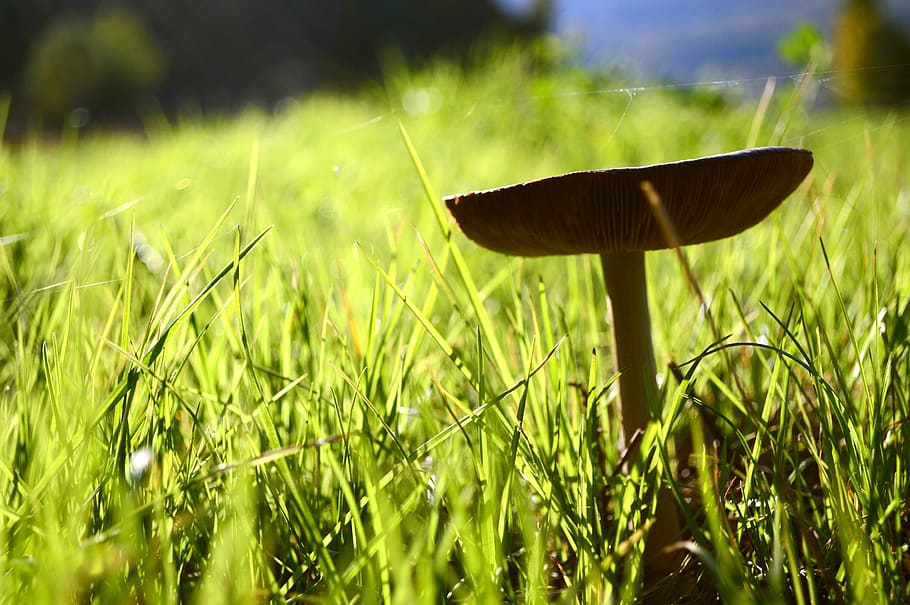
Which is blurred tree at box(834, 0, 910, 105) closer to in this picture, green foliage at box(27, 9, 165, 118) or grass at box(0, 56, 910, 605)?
green foliage at box(27, 9, 165, 118)

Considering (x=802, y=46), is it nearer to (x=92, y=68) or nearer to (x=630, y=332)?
(x=630, y=332)

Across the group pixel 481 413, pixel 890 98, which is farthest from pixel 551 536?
pixel 890 98

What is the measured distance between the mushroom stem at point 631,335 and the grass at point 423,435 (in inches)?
1.5

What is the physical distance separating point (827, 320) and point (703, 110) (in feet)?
11.2

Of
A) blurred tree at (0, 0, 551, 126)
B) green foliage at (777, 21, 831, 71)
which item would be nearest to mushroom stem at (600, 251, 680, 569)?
green foliage at (777, 21, 831, 71)

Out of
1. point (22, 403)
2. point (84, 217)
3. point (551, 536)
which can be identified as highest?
point (84, 217)

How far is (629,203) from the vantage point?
652 mm

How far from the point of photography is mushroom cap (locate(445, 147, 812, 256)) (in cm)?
61

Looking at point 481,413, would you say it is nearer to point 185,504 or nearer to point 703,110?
point 185,504

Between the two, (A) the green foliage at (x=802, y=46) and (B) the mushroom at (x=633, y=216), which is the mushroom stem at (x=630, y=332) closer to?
(B) the mushroom at (x=633, y=216)

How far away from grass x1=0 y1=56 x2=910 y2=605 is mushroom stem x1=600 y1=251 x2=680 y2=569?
0.13ft

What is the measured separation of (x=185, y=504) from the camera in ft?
2.22

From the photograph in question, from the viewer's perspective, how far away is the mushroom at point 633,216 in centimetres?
62

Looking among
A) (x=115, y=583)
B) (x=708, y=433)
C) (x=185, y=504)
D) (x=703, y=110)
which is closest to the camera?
(x=115, y=583)
